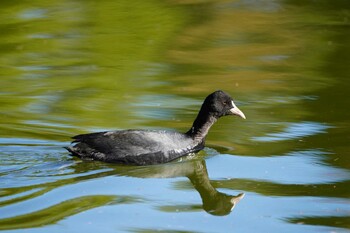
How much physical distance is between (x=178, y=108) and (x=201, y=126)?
1303 mm

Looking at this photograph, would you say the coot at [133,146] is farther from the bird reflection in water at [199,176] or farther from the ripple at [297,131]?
the ripple at [297,131]

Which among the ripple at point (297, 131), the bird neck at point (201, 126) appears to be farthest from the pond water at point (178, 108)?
the bird neck at point (201, 126)

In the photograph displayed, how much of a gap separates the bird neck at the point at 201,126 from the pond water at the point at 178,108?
0.62 ft

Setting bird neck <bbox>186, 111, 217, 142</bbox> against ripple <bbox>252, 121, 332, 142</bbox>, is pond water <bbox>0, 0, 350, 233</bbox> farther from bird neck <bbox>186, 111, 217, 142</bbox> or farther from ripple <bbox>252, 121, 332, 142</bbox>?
bird neck <bbox>186, 111, 217, 142</bbox>

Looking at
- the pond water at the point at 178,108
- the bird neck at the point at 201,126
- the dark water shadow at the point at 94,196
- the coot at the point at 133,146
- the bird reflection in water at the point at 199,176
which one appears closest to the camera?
the dark water shadow at the point at 94,196

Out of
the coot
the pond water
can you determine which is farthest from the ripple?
the coot

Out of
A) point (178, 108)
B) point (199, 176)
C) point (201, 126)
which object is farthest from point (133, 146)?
point (178, 108)

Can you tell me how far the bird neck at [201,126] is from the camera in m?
9.93

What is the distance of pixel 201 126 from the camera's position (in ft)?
32.7

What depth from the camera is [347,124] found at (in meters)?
10.7

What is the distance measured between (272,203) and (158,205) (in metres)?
0.98

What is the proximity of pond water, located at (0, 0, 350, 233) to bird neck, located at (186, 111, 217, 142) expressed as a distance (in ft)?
0.62

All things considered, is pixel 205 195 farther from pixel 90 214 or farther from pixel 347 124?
pixel 347 124

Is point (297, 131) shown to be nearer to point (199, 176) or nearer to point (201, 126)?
point (201, 126)
